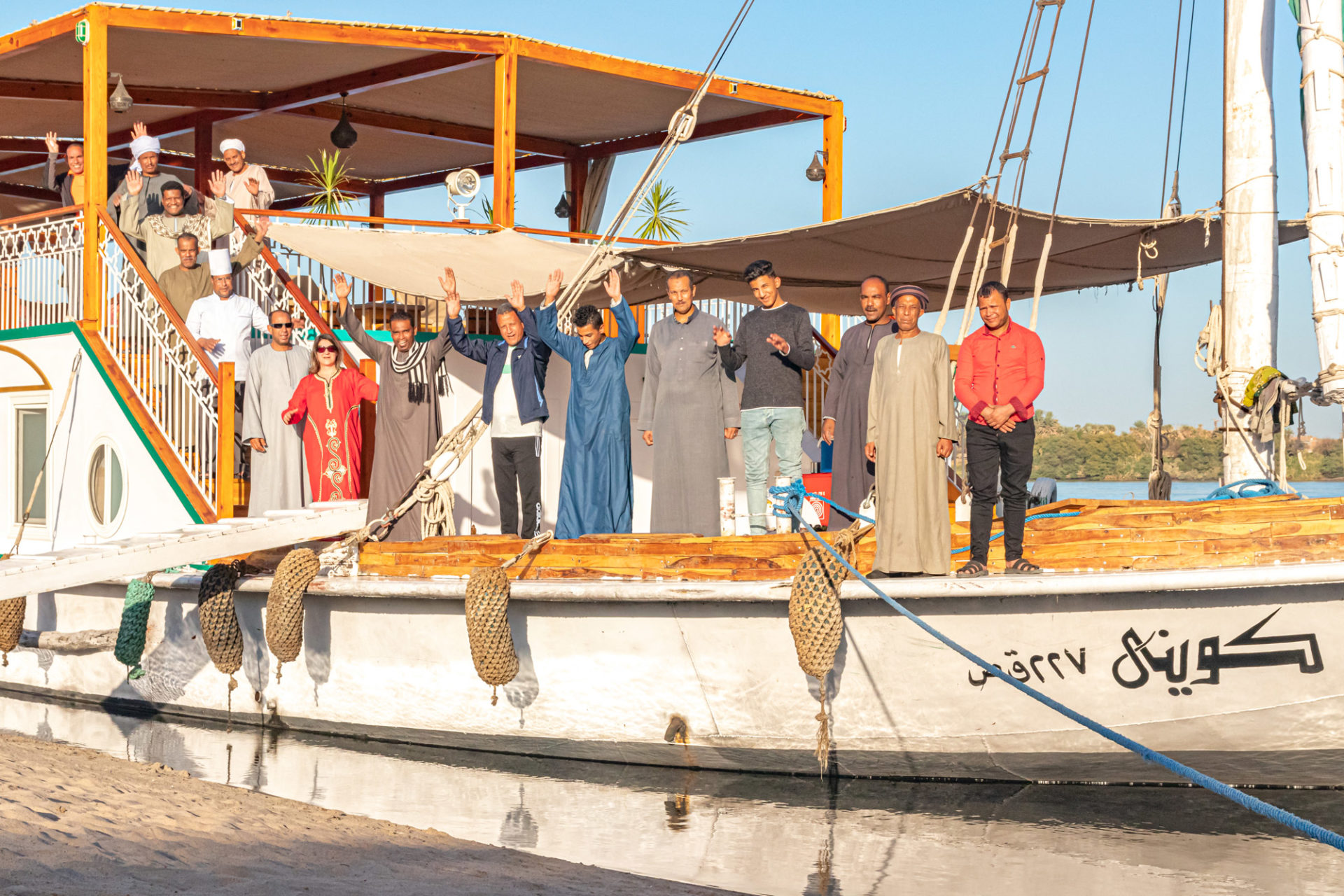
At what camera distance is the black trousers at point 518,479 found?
9.25 metres

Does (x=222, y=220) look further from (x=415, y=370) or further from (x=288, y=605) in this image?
(x=288, y=605)

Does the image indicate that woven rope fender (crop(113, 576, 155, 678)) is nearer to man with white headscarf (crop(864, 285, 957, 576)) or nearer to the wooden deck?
the wooden deck

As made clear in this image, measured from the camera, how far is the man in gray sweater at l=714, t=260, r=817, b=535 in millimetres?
8234

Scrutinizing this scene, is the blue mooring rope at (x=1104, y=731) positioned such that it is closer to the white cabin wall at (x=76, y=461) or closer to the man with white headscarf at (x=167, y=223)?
the white cabin wall at (x=76, y=461)

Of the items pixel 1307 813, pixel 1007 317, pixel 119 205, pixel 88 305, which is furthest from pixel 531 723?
pixel 119 205

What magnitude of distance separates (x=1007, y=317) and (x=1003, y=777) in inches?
87.3

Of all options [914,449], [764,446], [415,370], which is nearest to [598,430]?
[764,446]

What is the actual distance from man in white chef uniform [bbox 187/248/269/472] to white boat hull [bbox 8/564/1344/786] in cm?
205

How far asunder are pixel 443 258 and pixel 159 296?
195cm

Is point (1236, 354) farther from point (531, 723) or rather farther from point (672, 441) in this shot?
point (531, 723)

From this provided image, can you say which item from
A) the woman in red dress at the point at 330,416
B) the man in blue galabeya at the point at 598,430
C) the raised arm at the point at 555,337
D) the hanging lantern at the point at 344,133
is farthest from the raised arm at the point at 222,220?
the hanging lantern at the point at 344,133

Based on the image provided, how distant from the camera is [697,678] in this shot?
7.11 metres

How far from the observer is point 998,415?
657 cm

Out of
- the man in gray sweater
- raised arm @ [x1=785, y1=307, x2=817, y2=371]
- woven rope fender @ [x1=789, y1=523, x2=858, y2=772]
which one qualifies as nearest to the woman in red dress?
the man in gray sweater
